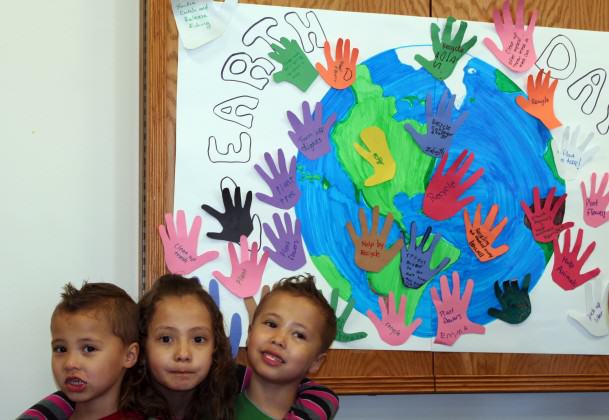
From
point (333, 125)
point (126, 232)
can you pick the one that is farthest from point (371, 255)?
point (126, 232)

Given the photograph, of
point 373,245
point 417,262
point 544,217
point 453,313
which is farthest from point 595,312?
point 373,245

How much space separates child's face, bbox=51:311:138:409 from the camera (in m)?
1.35

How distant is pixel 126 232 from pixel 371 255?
24.2 inches

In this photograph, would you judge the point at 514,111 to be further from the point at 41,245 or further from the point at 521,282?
the point at 41,245

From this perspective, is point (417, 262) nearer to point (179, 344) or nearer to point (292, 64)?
point (292, 64)

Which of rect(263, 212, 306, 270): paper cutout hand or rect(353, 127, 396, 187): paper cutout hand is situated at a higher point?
rect(353, 127, 396, 187): paper cutout hand

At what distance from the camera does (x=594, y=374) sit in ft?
6.63

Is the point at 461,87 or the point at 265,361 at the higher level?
the point at 461,87

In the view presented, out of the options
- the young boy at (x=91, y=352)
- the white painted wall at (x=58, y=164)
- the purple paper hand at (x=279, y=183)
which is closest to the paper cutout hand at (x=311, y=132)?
the purple paper hand at (x=279, y=183)

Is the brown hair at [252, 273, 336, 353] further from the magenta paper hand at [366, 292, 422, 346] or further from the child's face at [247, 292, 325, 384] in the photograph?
the magenta paper hand at [366, 292, 422, 346]

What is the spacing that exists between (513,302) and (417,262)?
0.28 metres

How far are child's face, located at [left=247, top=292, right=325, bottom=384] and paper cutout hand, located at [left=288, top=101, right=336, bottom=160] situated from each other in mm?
473

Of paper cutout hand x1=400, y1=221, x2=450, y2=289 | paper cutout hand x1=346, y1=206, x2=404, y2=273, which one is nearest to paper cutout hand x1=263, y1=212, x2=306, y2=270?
paper cutout hand x1=346, y1=206, x2=404, y2=273

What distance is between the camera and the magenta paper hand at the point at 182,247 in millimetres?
1791
